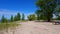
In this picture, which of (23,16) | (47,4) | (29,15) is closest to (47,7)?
(47,4)

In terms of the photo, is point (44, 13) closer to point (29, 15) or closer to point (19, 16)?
point (29, 15)

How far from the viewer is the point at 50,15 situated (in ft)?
147

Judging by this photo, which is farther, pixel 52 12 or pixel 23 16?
pixel 23 16

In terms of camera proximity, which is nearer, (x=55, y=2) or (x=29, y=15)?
(x=55, y=2)

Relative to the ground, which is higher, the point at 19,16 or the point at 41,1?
the point at 41,1

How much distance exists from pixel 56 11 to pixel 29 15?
68.0 ft

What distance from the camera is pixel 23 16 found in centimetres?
7462

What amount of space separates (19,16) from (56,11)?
34581 millimetres

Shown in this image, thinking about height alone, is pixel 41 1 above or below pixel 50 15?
above

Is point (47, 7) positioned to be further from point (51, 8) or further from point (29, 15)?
point (29, 15)

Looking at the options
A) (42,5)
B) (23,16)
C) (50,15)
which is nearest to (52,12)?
(50,15)

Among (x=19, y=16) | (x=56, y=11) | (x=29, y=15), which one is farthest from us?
(x=19, y=16)

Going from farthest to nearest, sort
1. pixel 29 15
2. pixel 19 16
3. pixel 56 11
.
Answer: pixel 19 16 < pixel 29 15 < pixel 56 11

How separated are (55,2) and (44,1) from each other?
4152mm
